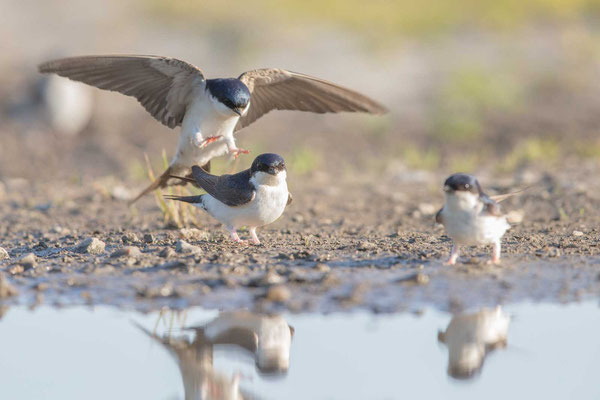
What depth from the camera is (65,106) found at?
11594mm

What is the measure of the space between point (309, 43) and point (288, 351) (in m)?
10.1

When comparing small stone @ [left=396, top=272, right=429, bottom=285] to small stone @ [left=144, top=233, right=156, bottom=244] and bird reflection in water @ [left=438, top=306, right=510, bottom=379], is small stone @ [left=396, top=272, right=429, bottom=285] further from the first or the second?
small stone @ [left=144, top=233, right=156, bottom=244]

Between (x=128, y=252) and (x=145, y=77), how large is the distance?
1.33 metres

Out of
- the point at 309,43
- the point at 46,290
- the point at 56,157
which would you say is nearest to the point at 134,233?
the point at 46,290

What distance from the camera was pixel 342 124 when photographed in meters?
12.0

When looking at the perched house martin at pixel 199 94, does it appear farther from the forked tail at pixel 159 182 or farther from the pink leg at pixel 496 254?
Answer: the pink leg at pixel 496 254

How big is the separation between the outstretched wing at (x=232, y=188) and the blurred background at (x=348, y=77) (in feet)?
8.67

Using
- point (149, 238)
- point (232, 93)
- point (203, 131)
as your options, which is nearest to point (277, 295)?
point (232, 93)

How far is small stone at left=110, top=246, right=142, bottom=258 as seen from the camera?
222 inches

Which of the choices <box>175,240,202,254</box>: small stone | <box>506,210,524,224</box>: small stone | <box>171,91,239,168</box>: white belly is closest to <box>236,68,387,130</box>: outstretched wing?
<box>171,91,239,168</box>: white belly

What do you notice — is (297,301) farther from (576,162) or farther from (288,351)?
(576,162)

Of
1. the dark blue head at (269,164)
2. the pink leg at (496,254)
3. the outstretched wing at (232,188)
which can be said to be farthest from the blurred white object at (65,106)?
the pink leg at (496,254)

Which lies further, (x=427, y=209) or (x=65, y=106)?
(x=65, y=106)

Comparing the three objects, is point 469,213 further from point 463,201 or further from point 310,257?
point 310,257
